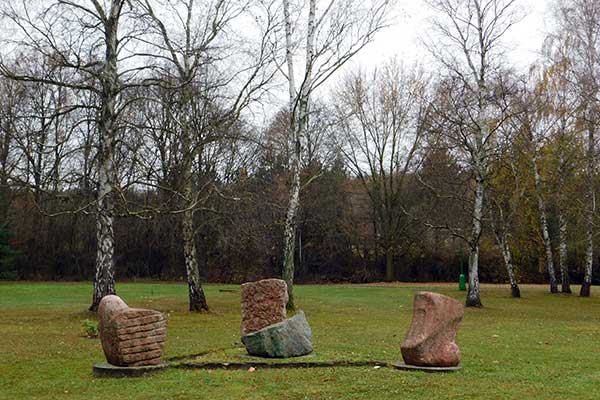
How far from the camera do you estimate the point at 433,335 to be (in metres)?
9.76

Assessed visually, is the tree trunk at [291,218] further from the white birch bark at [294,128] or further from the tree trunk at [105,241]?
the tree trunk at [105,241]

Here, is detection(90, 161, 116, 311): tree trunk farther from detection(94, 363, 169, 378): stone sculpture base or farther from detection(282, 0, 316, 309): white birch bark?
detection(94, 363, 169, 378): stone sculpture base

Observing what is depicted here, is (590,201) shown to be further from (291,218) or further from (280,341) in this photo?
(280,341)

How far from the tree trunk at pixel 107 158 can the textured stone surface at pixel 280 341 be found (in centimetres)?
905

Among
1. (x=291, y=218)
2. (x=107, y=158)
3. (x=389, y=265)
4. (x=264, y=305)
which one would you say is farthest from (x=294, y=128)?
(x=389, y=265)

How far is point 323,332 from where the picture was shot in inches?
623

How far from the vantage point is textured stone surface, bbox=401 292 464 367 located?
384 inches

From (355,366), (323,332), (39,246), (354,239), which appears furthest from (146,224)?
(355,366)

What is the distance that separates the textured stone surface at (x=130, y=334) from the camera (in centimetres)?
941

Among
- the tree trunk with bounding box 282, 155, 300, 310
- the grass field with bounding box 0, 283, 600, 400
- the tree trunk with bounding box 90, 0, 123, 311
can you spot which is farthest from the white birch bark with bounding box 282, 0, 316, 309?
the tree trunk with bounding box 90, 0, 123, 311

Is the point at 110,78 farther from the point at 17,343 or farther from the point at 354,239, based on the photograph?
the point at 354,239

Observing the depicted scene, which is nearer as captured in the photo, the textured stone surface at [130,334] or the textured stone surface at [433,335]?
the textured stone surface at [130,334]

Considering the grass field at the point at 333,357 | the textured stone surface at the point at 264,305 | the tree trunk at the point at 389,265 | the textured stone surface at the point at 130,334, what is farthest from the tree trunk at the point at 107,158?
the tree trunk at the point at 389,265

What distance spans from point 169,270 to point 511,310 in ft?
88.1
